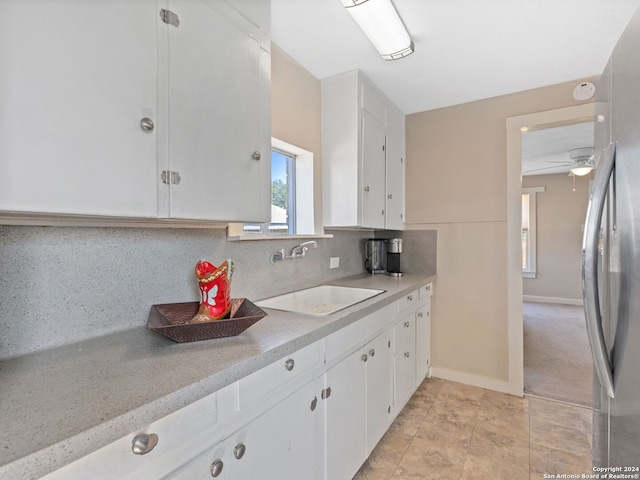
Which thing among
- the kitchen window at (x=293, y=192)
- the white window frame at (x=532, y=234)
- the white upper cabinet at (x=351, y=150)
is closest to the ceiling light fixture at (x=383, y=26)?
the white upper cabinet at (x=351, y=150)

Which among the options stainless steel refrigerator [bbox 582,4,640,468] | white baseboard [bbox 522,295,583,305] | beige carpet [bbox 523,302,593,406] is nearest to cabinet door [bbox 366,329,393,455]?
stainless steel refrigerator [bbox 582,4,640,468]

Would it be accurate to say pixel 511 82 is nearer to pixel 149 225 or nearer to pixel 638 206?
pixel 638 206

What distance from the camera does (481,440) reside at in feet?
6.52

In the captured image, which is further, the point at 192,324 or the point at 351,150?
the point at 351,150

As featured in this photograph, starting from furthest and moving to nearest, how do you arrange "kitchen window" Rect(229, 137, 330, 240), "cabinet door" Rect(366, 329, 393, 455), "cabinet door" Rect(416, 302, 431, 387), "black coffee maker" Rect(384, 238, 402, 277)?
"black coffee maker" Rect(384, 238, 402, 277) → "cabinet door" Rect(416, 302, 431, 387) → "kitchen window" Rect(229, 137, 330, 240) → "cabinet door" Rect(366, 329, 393, 455)

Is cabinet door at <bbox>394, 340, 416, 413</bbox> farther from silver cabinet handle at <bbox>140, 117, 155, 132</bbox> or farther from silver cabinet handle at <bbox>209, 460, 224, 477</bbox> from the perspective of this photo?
silver cabinet handle at <bbox>140, 117, 155, 132</bbox>

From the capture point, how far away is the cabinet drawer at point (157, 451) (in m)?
0.61

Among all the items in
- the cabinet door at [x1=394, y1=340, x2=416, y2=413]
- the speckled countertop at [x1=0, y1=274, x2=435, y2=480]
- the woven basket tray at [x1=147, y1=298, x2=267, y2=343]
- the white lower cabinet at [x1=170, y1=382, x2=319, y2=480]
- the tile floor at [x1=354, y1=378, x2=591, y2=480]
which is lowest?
the tile floor at [x1=354, y1=378, x2=591, y2=480]

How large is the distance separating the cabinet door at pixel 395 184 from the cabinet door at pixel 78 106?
206cm

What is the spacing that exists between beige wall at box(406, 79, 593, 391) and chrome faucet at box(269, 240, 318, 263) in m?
1.38

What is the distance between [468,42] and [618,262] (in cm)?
165

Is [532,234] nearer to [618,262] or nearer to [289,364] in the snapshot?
[618,262]

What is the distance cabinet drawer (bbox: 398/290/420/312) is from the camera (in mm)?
2131

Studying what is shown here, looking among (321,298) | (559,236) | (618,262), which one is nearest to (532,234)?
(559,236)
